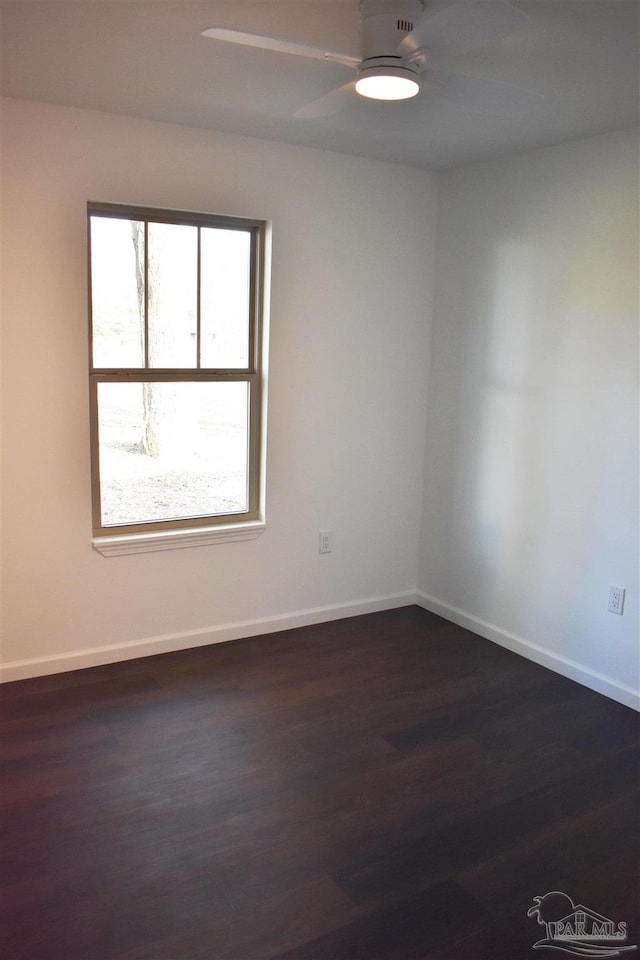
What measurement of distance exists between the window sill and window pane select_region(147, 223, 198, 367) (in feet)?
2.65

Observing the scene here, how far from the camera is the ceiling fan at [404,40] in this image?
174 centimetres

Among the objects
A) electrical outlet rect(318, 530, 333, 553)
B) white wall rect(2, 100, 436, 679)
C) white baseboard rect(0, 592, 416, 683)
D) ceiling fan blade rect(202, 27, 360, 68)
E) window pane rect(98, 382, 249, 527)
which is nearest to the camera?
ceiling fan blade rect(202, 27, 360, 68)

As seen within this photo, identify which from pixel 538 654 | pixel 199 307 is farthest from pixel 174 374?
pixel 538 654

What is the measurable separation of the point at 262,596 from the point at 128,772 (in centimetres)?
138

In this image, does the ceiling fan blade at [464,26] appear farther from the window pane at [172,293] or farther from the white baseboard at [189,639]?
the white baseboard at [189,639]

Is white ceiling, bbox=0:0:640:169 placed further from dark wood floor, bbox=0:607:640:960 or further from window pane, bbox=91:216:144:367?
dark wood floor, bbox=0:607:640:960

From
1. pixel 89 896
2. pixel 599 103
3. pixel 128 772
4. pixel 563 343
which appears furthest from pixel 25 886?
pixel 599 103

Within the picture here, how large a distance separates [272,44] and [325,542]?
2.65 metres

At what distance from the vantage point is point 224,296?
3680mm

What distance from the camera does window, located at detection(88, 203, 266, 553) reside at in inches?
134

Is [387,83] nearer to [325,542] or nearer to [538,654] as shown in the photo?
[325,542]

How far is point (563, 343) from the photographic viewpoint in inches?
138

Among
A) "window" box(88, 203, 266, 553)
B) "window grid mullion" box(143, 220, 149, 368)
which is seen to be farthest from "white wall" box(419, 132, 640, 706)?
"window grid mullion" box(143, 220, 149, 368)

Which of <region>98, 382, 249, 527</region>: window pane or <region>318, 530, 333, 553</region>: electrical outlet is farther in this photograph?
<region>318, 530, 333, 553</region>: electrical outlet
